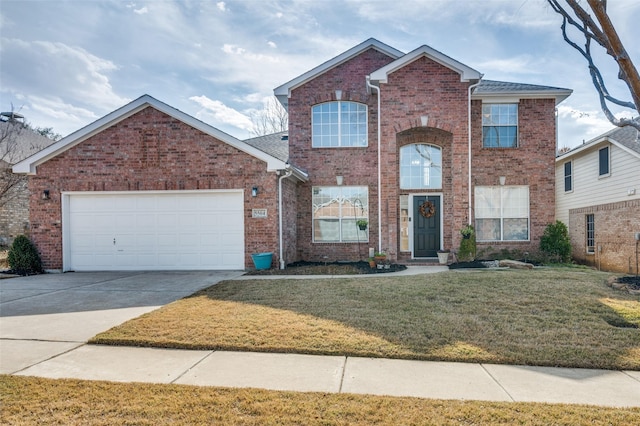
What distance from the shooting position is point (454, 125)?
11688mm

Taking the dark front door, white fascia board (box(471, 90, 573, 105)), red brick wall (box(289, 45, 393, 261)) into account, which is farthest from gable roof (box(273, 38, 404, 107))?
the dark front door

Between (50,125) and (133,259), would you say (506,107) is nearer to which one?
(133,259)

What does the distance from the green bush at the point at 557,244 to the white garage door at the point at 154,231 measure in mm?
9906

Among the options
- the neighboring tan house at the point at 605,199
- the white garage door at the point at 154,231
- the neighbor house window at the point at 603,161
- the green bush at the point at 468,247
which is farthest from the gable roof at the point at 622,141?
the white garage door at the point at 154,231

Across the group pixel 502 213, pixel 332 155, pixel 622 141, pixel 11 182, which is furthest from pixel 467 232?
pixel 11 182

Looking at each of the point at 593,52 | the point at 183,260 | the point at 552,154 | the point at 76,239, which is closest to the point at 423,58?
the point at 593,52

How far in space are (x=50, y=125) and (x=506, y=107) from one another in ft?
114

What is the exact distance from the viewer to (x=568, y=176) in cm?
1600

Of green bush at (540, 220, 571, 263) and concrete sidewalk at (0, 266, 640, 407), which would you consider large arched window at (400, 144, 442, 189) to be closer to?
green bush at (540, 220, 571, 263)

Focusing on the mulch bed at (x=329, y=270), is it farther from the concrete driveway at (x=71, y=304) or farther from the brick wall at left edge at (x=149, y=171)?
the concrete driveway at (x=71, y=304)

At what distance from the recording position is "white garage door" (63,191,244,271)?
427 inches

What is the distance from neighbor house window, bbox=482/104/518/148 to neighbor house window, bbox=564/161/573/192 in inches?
198

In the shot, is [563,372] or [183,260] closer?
[563,372]

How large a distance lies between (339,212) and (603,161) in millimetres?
9956
